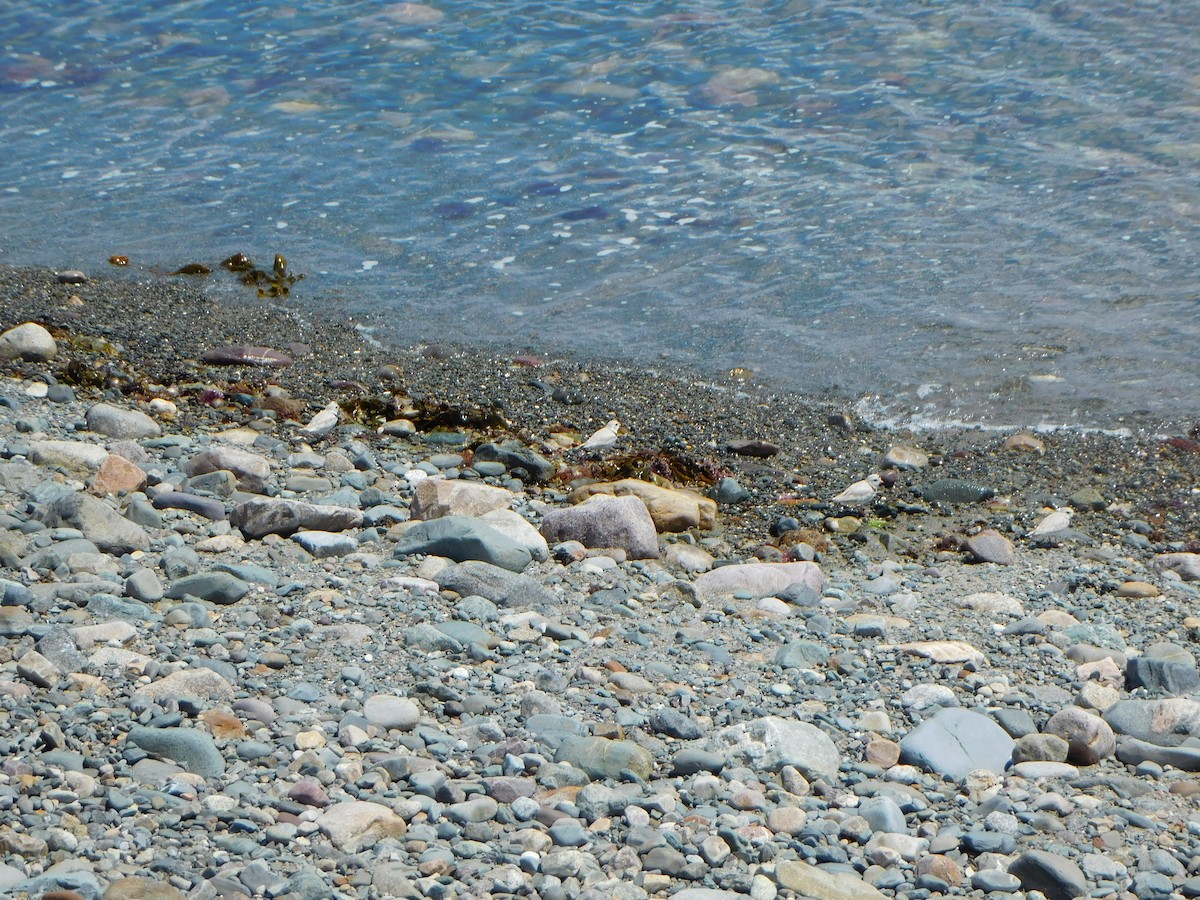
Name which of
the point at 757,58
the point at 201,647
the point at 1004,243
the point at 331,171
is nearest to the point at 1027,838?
the point at 201,647

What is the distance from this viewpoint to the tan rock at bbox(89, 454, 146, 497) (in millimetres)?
4734

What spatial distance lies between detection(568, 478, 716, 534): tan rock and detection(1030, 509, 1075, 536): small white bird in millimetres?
1450

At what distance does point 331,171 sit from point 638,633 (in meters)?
7.95

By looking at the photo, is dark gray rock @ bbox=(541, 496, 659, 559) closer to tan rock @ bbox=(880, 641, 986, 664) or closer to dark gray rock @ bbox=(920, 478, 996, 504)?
tan rock @ bbox=(880, 641, 986, 664)

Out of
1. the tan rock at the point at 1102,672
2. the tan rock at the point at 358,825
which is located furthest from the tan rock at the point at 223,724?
the tan rock at the point at 1102,672

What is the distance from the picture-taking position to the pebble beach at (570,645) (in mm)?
2711

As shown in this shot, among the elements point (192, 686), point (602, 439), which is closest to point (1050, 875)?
point (192, 686)

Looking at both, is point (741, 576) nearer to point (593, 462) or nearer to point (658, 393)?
point (593, 462)

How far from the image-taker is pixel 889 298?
8203mm

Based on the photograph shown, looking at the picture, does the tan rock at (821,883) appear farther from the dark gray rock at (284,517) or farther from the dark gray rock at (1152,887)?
the dark gray rock at (284,517)

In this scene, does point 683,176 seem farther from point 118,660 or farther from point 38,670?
point 38,670

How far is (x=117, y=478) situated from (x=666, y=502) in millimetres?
2282

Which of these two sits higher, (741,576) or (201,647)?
(201,647)

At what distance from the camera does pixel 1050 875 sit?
2.70 meters
